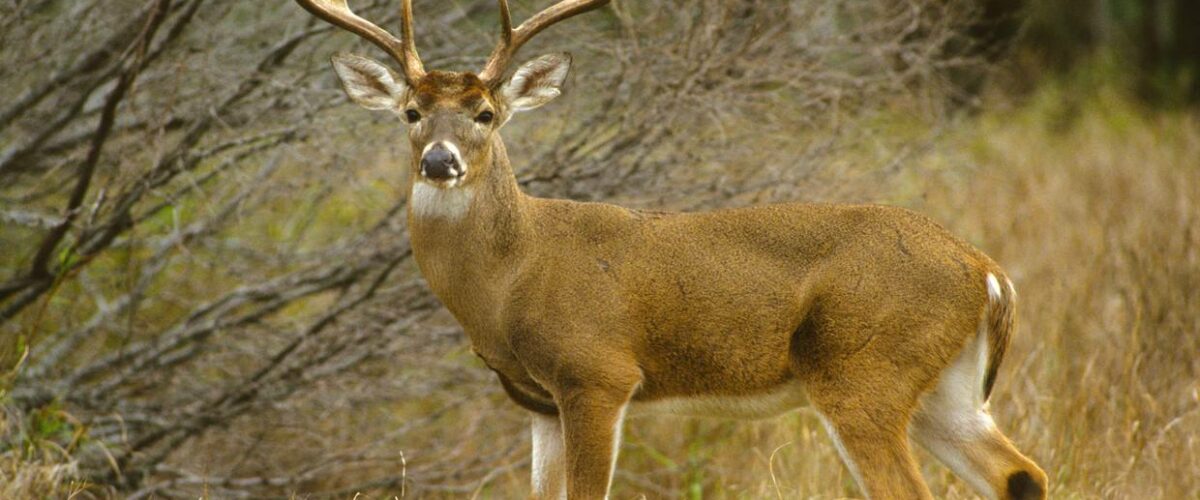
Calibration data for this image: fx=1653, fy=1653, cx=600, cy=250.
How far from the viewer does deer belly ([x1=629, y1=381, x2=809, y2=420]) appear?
5.55 meters

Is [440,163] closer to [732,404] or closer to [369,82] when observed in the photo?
[369,82]

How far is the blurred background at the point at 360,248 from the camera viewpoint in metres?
7.22

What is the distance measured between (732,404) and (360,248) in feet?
9.00

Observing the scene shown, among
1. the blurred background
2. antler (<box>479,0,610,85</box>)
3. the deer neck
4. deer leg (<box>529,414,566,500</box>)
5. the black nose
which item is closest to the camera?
the black nose

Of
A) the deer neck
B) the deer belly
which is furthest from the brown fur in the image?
the deer neck

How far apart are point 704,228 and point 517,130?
8.42 ft

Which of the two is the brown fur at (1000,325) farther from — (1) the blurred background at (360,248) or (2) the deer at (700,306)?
(1) the blurred background at (360,248)

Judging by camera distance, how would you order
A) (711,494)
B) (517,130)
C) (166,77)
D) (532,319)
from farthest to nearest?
(711,494)
(517,130)
(166,77)
(532,319)

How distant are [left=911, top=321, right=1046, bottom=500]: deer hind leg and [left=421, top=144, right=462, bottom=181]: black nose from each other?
5.66 ft

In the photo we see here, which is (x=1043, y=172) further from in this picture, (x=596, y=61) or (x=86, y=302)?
(x=86, y=302)

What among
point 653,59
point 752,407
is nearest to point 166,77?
point 653,59

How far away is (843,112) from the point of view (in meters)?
8.55

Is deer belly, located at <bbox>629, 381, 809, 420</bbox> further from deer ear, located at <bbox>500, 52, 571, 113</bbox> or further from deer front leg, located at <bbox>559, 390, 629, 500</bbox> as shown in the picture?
deer ear, located at <bbox>500, 52, 571, 113</bbox>

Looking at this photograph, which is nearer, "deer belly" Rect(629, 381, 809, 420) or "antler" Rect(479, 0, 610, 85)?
"deer belly" Rect(629, 381, 809, 420)
